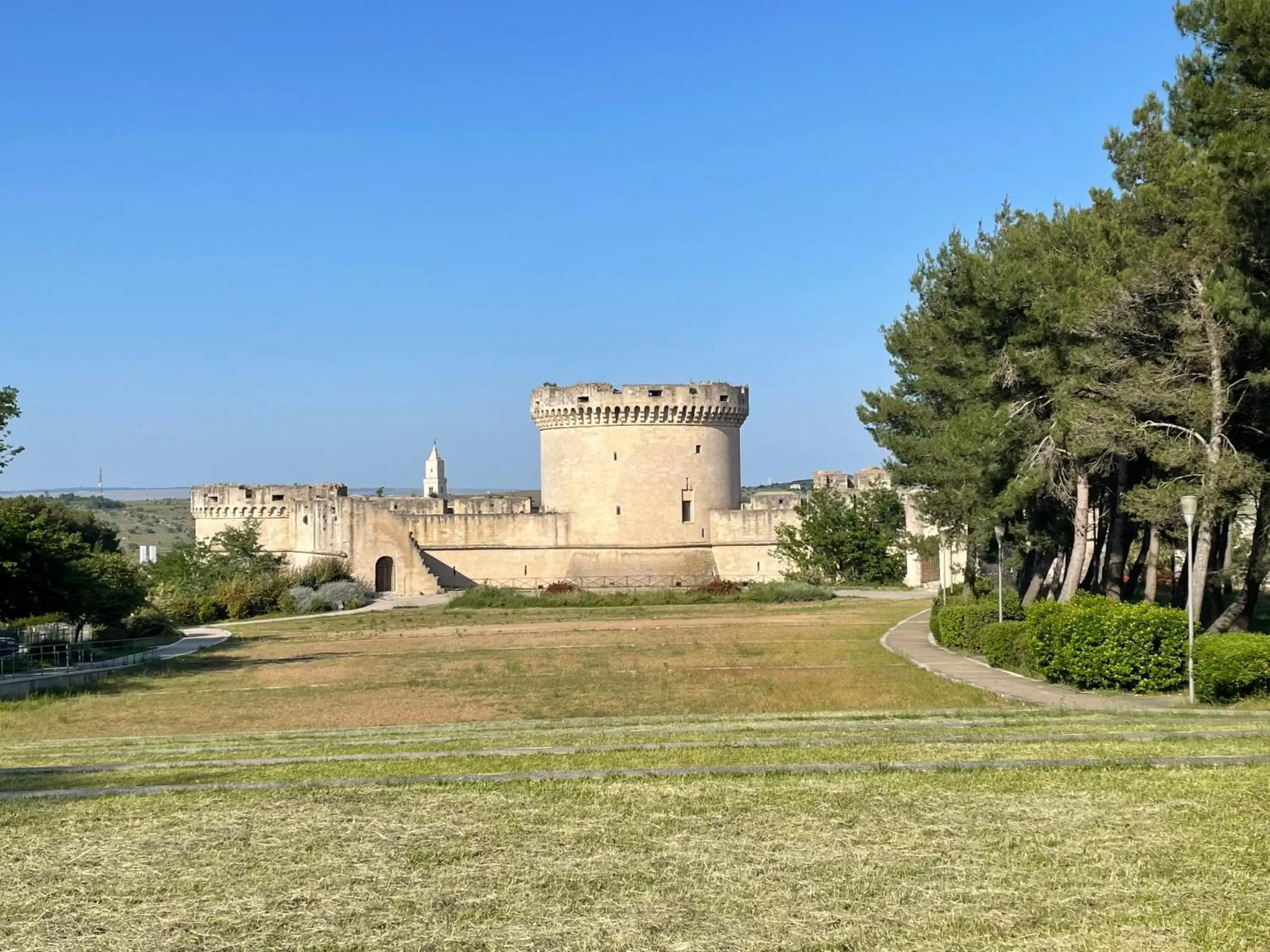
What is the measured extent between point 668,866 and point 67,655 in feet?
68.7

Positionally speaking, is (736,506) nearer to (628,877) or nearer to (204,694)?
(204,694)

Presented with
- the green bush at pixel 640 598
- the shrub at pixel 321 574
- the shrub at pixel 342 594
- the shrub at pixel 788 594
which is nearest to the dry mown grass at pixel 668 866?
the shrub at pixel 788 594

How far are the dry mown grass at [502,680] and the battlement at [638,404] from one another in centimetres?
1445

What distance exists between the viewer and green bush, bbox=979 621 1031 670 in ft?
62.1

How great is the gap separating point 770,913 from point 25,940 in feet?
10.4

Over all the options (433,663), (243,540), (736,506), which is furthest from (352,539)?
(433,663)

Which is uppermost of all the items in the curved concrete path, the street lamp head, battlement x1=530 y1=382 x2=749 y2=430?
battlement x1=530 y1=382 x2=749 y2=430

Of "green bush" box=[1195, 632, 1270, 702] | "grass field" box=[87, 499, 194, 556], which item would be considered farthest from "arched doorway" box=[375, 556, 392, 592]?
"grass field" box=[87, 499, 194, 556]

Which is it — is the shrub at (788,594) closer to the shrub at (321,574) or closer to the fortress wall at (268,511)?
the shrub at (321,574)

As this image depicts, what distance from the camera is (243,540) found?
157 feet

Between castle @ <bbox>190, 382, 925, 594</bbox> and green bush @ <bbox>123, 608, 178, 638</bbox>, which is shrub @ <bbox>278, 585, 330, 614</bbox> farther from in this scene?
green bush @ <bbox>123, 608, 178, 638</bbox>

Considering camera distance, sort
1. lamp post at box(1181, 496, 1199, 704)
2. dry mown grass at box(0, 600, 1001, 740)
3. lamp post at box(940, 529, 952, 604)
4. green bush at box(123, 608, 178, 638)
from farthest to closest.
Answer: green bush at box(123, 608, 178, 638), lamp post at box(940, 529, 952, 604), dry mown grass at box(0, 600, 1001, 740), lamp post at box(1181, 496, 1199, 704)

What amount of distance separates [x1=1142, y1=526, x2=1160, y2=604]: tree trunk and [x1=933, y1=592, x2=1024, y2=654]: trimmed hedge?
2214mm

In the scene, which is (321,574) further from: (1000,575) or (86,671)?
(1000,575)
